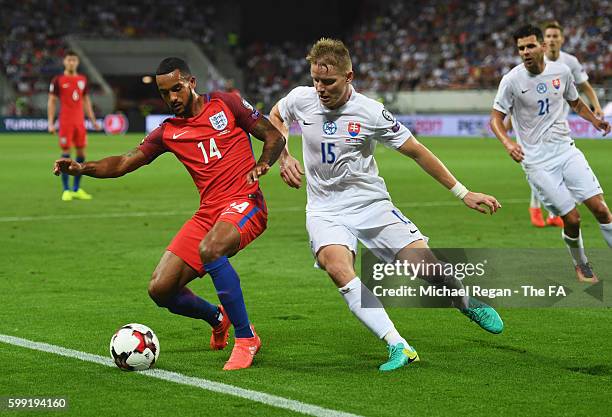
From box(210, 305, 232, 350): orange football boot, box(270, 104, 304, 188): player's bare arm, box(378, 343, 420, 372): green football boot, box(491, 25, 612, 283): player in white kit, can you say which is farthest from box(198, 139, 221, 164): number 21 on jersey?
box(491, 25, 612, 283): player in white kit

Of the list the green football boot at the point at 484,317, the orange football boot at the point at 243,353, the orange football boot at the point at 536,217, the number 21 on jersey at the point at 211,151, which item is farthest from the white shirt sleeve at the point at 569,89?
the orange football boot at the point at 243,353

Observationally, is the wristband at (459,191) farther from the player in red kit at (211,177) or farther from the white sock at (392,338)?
the player in red kit at (211,177)

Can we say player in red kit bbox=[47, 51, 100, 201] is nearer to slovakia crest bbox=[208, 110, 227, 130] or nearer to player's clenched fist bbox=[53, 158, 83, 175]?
player's clenched fist bbox=[53, 158, 83, 175]

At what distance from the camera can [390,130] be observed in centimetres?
675

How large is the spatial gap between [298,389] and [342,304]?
3007 millimetres

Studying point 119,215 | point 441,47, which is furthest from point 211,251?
point 441,47

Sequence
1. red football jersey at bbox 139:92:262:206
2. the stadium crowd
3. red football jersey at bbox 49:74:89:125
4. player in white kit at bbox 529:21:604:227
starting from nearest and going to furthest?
1. red football jersey at bbox 139:92:262:206
2. player in white kit at bbox 529:21:604:227
3. red football jersey at bbox 49:74:89:125
4. the stadium crowd

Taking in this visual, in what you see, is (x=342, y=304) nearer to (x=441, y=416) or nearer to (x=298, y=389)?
(x=298, y=389)

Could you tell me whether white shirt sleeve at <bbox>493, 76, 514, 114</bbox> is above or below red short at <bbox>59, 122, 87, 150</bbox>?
above

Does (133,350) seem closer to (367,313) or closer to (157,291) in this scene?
(157,291)

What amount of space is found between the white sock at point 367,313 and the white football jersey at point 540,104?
4.41 m

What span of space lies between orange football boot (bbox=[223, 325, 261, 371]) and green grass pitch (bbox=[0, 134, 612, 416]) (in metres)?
0.08

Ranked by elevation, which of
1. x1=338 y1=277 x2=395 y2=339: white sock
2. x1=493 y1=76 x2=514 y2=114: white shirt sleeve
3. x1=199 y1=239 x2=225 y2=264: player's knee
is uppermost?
x1=493 y1=76 x2=514 y2=114: white shirt sleeve

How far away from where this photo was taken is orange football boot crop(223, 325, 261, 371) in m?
6.52
